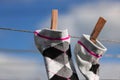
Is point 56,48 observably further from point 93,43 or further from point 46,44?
point 93,43

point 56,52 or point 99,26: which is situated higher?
point 99,26

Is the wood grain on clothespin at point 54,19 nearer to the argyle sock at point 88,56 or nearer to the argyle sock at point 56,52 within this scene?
the argyle sock at point 56,52

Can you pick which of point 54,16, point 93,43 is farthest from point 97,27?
point 54,16

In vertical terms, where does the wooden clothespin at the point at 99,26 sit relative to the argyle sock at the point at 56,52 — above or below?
above

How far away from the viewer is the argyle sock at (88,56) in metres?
1.25

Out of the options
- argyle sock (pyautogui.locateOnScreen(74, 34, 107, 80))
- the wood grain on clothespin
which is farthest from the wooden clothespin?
the wood grain on clothespin

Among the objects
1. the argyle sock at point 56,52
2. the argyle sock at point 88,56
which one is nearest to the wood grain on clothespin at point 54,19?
the argyle sock at point 56,52

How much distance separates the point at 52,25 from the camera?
122 centimetres

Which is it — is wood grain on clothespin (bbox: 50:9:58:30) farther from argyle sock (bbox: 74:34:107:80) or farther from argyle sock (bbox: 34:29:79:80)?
argyle sock (bbox: 74:34:107:80)

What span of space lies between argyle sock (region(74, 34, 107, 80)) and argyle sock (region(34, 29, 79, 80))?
4cm

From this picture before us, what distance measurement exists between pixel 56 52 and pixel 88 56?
13 cm

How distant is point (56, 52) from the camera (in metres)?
1.23

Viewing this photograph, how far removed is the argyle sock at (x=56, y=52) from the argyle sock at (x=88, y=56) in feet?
0.14

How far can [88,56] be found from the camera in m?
1.26
